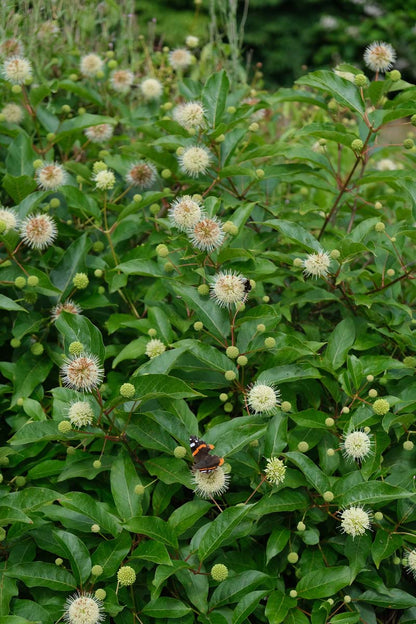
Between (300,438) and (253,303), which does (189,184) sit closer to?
(253,303)

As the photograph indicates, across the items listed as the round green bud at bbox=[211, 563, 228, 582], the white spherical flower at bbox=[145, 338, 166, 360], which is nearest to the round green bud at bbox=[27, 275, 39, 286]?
the white spherical flower at bbox=[145, 338, 166, 360]

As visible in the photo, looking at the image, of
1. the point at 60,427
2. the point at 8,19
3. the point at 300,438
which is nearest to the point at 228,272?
the point at 300,438

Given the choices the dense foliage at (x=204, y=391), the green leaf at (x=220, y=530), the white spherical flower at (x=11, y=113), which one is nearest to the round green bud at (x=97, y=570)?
the dense foliage at (x=204, y=391)

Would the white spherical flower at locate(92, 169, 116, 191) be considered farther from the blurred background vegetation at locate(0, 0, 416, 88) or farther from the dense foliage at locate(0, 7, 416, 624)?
the blurred background vegetation at locate(0, 0, 416, 88)

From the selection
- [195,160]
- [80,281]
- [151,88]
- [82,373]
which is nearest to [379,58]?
[195,160]

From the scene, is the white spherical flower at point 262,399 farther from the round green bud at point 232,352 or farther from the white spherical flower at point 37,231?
the white spherical flower at point 37,231

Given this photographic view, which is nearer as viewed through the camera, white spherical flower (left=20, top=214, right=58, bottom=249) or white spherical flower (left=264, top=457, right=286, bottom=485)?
white spherical flower (left=264, top=457, right=286, bottom=485)

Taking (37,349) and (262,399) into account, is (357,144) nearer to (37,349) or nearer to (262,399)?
(262,399)
